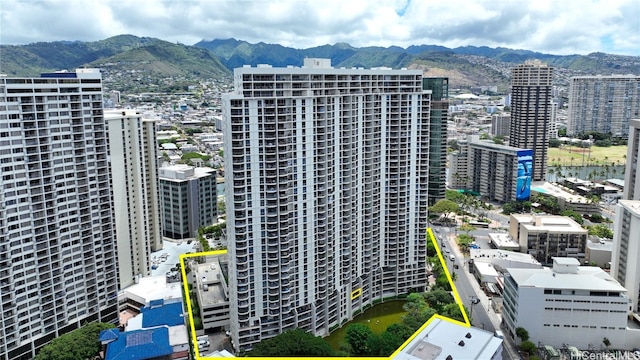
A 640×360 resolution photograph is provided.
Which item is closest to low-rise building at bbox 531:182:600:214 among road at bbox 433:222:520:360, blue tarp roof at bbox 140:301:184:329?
road at bbox 433:222:520:360

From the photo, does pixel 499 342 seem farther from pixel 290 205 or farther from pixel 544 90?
pixel 544 90

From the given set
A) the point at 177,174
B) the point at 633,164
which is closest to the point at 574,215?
the point at 633,164

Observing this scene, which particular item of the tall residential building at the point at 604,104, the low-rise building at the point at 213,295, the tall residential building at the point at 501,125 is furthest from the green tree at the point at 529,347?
the tall residential building at the point at 604,104

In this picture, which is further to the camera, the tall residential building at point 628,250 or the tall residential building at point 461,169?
the tall residential building at point 461,169

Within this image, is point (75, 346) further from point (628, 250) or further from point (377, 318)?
point (628, 250)

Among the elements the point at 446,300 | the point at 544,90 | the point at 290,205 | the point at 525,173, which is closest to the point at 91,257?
the point at 290,205

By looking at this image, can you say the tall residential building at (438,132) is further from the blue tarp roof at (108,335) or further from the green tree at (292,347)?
the blue tarp roof at (108,335)

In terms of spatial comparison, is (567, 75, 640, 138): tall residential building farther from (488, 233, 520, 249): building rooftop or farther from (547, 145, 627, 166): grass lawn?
(488, 233, 520, 249): building rooftop
